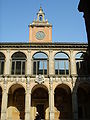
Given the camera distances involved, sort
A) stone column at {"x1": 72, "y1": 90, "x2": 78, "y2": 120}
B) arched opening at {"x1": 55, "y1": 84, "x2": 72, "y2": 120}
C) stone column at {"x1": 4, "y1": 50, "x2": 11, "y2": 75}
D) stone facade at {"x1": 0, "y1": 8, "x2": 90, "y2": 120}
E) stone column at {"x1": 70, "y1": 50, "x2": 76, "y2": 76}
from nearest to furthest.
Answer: stone column at {"x1": 72, "y1": 90, "x2": 78, "y2": 120} → stone facade at {"x1": 0, "y1": 8, "x2": 90, "y2": 120} → stone column at {"x1": 4, "y1": 50, "x2": 11, "y2": 75} → stone column at {"x1": 70, "y1": 50, "x2": 76, "y2": 76} → arched opening at {"x1": 55, "y1": 84, "x2": 72, "y2": 120}

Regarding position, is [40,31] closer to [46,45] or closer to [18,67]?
[46,45]

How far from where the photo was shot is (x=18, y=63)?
90.9 ft

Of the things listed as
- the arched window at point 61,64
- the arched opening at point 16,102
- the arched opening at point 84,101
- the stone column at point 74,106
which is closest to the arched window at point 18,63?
the arched opening at point 16,102

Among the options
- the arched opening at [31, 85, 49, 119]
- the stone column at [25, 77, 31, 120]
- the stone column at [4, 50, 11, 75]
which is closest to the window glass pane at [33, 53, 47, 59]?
the stone column at [25, 77, 31, 120]

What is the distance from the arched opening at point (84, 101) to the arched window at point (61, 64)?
350 centimetres

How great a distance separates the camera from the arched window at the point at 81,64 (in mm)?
27323

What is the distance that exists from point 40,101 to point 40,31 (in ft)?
45.2

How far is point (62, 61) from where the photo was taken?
27.8m

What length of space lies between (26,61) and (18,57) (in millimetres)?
1459

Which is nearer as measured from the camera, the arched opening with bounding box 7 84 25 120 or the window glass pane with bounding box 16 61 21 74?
the window glass pane with bounding box 16 61 21 74

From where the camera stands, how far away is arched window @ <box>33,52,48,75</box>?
89.5 feet

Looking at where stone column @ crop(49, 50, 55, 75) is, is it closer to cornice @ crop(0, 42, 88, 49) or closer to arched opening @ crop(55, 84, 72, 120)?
cornice @ crop(0, 42, 88, 49)

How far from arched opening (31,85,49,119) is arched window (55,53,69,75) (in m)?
3.35

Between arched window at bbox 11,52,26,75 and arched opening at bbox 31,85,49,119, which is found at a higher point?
arched window at bbox 11,52,26,75
